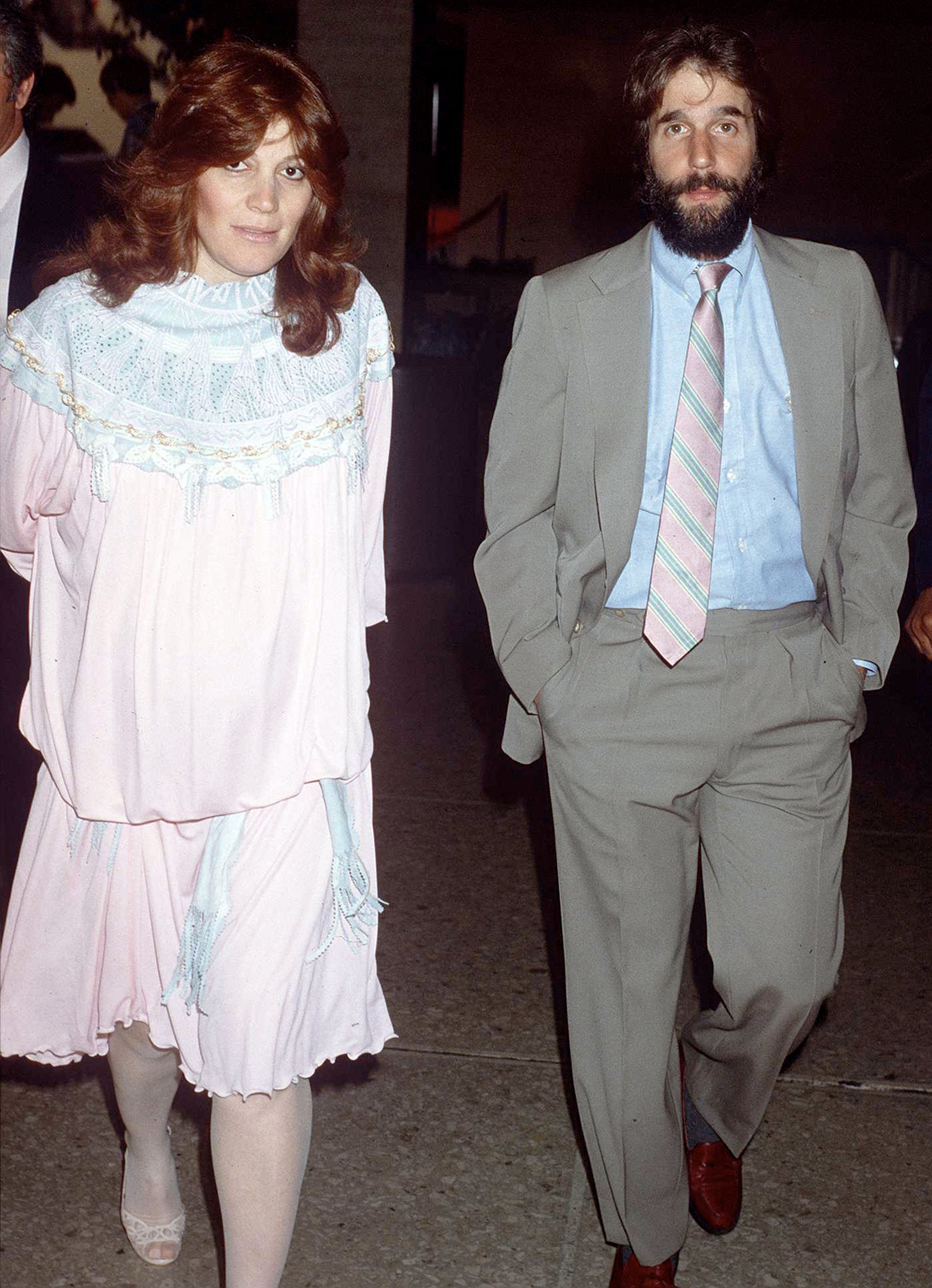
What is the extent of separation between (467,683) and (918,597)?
4365mm

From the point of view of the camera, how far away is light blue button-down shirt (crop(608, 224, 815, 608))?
9.20ft

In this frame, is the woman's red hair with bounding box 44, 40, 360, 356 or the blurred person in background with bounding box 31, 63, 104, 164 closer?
the woman's red hair with bounding box 44, 40, 360, 356

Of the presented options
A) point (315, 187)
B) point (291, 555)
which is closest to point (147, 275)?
point (315, 187)

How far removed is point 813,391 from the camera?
9.25 ft

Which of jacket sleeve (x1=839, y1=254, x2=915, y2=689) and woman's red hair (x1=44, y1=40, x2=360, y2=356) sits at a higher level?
woman's red hair (x1=44, y1=40, x2=360, y2=356)

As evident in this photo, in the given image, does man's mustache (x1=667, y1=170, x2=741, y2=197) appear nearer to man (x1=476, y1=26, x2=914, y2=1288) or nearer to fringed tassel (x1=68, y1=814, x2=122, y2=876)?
man (x1=476, y1=26, x2=914, y2=1288)

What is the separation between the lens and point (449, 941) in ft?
14.8

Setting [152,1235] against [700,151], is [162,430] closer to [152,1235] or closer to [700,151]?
[700,151]

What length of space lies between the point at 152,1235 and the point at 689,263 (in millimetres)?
2114

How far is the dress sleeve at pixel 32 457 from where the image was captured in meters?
2.55

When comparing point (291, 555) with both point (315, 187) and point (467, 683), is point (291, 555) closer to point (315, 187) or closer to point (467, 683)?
point (315, 187)

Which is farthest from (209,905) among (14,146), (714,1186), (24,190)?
(14,146)

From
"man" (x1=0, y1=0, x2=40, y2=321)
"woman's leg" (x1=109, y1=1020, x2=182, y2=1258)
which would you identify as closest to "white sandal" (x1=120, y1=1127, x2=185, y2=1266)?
"woman's leg" (x1=109, y1=1020, x2=182, y2=1258)

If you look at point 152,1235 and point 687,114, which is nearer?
point 687,114
